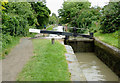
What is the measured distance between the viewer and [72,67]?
4.74 m

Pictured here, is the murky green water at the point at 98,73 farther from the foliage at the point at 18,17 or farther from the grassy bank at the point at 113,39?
the foliage at the point at 18,17

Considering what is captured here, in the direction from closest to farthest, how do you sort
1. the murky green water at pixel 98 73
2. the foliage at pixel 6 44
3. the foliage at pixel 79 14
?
the murky green water at pixel 98 73
the foliage at pixel 6 44
the foliage at pixel 79 14

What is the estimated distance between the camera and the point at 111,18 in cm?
1037

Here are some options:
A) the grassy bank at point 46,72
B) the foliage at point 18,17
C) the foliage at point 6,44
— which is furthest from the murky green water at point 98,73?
the foliage at point 18,17

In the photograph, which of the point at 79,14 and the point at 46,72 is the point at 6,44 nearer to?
the point at 46,72

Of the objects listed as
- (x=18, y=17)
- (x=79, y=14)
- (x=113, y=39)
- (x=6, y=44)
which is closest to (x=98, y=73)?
(x=113, y=39)

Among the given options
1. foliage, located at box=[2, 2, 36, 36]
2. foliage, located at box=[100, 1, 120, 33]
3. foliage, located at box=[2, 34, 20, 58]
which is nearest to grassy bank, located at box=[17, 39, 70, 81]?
foliage, located at box=[2, 34, 20, 58]

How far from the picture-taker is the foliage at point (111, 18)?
33.2ft

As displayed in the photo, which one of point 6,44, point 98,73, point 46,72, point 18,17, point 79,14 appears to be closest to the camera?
point 46,72

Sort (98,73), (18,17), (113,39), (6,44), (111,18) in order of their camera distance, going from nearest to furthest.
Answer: (98,73) < (6,44) < (113,39) < (111,18) < (18,17)

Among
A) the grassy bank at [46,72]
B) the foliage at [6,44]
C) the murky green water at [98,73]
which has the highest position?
the foliage at [6,44]

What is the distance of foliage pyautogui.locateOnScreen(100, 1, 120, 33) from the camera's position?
1013 centimetres

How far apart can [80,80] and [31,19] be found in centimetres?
1286

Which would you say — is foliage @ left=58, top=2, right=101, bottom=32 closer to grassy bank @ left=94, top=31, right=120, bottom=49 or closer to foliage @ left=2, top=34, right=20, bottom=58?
grassy bank @ left=94, top=31, right=120, bottom=49
